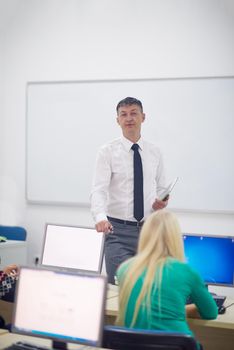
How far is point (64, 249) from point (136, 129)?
1.02 m

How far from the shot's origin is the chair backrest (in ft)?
17.0

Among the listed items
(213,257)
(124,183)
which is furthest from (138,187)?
(213,257)

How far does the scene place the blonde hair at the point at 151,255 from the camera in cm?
216

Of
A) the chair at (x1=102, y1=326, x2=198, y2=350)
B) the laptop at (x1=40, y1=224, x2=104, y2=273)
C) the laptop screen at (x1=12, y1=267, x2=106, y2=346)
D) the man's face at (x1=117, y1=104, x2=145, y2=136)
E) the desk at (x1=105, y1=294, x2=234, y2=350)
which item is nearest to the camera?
the chair at (x1=102, y1=326, x2=198, y2=350)

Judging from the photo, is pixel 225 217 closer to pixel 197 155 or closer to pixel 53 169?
pixel 197 155

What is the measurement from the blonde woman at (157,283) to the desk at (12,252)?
2.59 m

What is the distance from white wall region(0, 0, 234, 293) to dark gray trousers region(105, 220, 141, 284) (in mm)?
1593

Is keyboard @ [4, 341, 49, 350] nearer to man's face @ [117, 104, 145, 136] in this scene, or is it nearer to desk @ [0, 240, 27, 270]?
man's face @ [117, 104, 145, 136]

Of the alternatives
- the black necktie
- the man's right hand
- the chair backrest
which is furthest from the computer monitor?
the chair backrest

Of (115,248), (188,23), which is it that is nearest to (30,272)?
(115,248)

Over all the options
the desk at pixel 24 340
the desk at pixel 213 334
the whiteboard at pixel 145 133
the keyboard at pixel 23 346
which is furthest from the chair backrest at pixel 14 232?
the keyboard at pixel 23 346

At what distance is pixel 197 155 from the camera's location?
4.89 metres

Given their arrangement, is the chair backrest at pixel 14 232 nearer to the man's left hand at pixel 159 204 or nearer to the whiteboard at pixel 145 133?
the whiteboard at pixel 145 133

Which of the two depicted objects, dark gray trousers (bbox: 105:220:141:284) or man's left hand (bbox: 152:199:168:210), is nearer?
dark gray trousers (bbox: 105:220:141:284)
